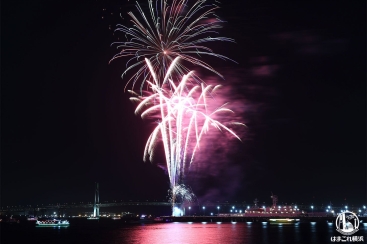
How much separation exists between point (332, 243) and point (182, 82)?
22782 mm

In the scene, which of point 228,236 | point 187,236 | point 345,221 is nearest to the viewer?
point 345,221

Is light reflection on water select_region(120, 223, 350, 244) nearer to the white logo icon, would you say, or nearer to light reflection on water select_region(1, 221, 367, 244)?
light reflection on water select_region(1, 221, 367, 244)

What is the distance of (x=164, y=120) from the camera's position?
50156 millimetres

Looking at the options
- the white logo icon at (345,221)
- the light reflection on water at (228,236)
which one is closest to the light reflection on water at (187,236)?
the light reflection on water at (228,236)

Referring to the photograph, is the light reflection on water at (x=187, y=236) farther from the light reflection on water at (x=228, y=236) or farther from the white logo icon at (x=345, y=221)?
the white logo icon at (x=345, y=221)

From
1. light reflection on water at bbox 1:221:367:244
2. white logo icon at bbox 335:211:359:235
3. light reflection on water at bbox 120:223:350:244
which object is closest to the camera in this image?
white logo icon at bbox 335:211:359:235

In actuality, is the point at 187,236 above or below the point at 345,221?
below

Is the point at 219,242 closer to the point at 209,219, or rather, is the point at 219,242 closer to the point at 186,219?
the point at 186,219

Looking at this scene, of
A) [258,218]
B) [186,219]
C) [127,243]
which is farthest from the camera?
[258,218]

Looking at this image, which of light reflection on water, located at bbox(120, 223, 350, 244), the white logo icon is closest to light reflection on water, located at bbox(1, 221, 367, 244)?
light reflection on water, located at bbox(120, 223, 350, 244)

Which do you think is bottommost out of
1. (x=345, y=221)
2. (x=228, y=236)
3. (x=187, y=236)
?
(x=228, y=236)

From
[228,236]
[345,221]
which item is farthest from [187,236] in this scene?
[345,221]

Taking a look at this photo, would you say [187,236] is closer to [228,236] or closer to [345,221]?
[228,236]

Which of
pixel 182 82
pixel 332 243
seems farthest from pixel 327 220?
pixel 182 82
